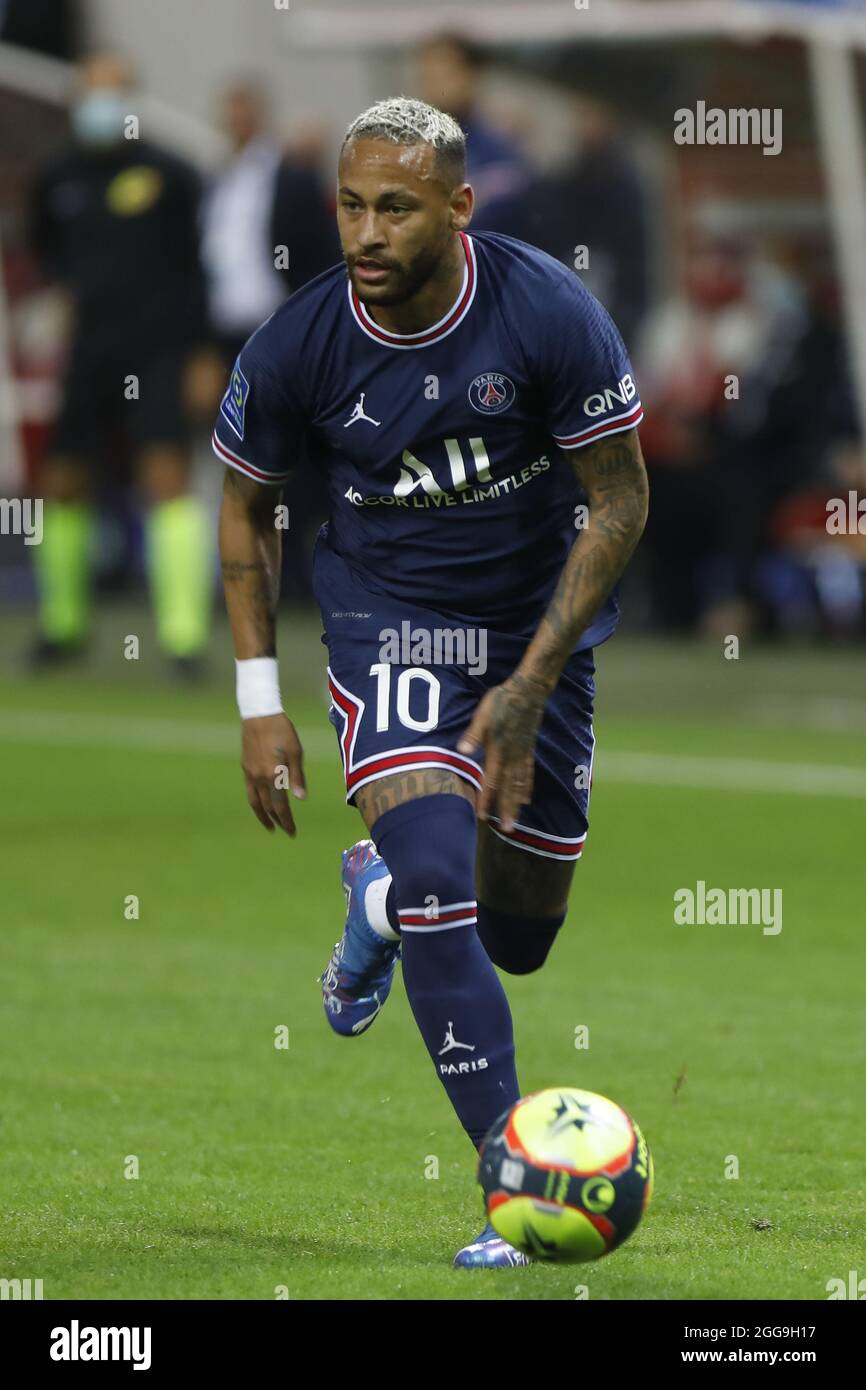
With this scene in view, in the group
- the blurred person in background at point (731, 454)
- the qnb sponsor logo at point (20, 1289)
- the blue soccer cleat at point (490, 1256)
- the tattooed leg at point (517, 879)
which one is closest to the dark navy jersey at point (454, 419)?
the tattooed leg at point (517, 879)

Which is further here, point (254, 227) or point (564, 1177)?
point (254, 227)

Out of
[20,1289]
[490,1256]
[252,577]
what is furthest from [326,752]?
[20,1289]

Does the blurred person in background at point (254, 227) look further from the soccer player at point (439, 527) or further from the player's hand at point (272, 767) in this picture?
the player's hand at point (272, 767)

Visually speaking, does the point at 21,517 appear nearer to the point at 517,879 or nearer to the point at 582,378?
the point at 517,879

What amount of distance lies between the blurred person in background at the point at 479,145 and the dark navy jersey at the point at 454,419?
798cm

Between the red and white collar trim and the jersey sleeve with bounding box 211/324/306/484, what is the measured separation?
0.19m

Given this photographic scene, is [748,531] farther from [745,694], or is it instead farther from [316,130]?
[316,130]

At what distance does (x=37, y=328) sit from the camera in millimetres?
22594

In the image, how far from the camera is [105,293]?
1556 cm

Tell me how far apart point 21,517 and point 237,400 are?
15001mm

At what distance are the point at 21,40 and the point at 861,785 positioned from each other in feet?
50.3

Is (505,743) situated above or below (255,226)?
below

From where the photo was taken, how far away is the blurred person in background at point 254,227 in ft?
53.4
